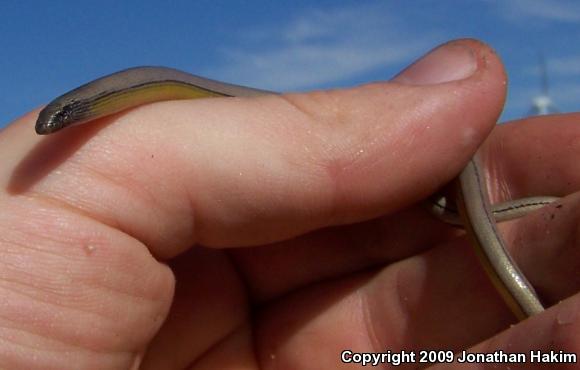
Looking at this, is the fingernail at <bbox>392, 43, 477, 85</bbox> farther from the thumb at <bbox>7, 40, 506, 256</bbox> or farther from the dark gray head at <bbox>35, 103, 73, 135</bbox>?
the dark gray head at <bbox>35, 103, 73, 135</bbox>

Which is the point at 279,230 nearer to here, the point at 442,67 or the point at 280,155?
the point at 280,155

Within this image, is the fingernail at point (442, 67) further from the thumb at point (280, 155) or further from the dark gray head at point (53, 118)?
the dark gray head at point (53, 118)

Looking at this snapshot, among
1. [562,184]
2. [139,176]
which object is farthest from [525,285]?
[139,176]

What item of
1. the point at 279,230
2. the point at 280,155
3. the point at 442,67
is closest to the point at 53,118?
the point at 280,155

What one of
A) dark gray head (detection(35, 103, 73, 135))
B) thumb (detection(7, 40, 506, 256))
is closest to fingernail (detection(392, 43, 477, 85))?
thumb (detection(7, 40, 506, 256))

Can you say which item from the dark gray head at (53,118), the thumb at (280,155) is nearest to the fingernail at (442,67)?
the thumb at (280,155)

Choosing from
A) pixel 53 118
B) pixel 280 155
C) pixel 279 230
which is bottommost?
pixel 279 230

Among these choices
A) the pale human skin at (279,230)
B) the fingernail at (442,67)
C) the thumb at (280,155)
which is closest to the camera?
the pale human skin at (279,230)
